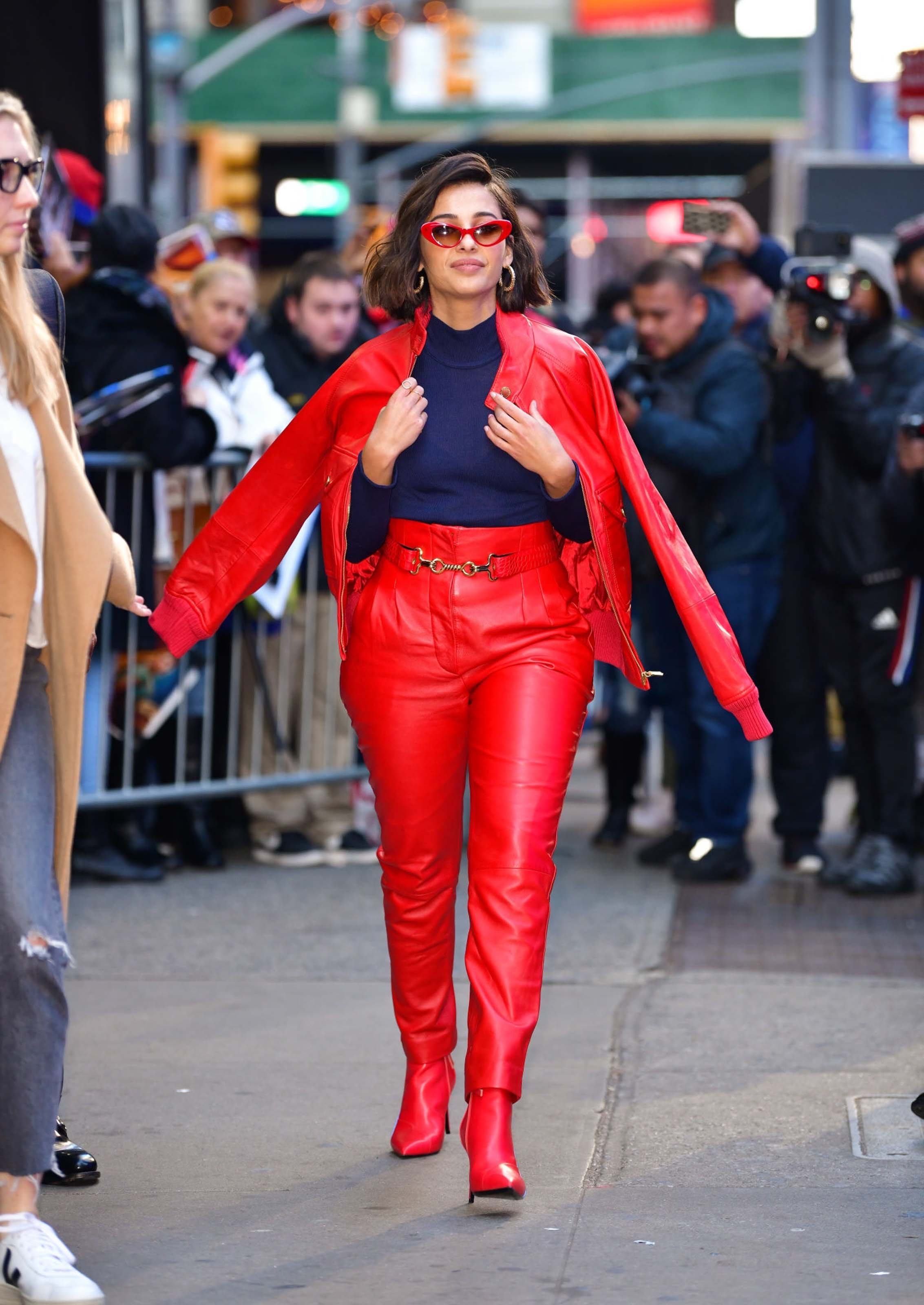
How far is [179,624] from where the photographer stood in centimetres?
444

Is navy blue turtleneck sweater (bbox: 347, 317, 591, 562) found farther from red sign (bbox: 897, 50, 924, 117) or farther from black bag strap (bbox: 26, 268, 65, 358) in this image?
red sign (bbox: 897, 50, 924, 117)

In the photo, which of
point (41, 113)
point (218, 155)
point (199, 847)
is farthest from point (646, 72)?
point (199, 847)

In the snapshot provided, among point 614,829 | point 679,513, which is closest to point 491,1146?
point 679,513

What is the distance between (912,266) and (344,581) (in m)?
4.10

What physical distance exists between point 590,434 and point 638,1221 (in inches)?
63.0

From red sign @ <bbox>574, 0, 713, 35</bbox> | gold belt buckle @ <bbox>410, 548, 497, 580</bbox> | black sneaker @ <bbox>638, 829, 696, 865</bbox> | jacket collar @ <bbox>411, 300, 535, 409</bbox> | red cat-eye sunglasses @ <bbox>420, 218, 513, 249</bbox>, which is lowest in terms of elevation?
black sneaker @ <bbox>638, 829, 696, 865</bbox>

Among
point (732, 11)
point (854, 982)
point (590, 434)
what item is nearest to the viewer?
point (590, 434)

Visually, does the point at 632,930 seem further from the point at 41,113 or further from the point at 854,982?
the point at 41,113

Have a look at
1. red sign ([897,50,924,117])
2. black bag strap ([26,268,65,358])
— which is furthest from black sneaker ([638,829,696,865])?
black bag strap ([26,268,65,358])

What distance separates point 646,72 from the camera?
121 feet

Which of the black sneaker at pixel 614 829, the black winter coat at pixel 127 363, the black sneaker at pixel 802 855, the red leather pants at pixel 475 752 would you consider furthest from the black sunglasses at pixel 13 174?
the black sneaker at pixel 614 829

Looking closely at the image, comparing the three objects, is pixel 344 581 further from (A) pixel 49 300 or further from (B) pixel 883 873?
(B) pixel 883 873

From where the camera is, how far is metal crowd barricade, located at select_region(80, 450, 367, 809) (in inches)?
283

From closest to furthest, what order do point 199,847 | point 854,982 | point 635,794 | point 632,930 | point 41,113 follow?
point 854,982 < point 632,930 < point 199,847 < point 635,794 < point 41,113
